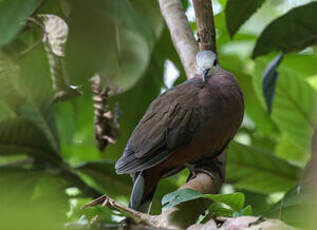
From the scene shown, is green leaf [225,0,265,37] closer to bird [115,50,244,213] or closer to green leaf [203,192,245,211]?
bird [115,50,244,213]

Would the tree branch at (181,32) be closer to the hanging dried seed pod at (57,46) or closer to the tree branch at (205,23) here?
the tree branch at (205,23)

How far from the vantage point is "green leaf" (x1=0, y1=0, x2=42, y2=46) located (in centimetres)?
192

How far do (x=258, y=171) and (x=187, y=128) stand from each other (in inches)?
31.8

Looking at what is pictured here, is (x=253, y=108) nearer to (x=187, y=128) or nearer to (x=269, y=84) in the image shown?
(x=269, y=84)

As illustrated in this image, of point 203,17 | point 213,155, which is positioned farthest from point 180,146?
point 203,17

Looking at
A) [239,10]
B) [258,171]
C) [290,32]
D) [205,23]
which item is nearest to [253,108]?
[258,171]

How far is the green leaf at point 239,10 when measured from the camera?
2.38m

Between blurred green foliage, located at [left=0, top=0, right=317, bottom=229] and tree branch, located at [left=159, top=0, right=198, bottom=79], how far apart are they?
4.2 inches

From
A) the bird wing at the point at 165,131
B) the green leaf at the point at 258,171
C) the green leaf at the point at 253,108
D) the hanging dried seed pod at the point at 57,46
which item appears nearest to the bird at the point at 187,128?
the bird wing at the point at 165,131

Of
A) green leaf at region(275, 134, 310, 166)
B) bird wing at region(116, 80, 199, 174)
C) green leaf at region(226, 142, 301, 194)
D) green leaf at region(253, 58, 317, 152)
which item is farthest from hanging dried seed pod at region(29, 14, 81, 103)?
green leaf at region(275, 134, 310, 166)

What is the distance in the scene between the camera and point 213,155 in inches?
94.8

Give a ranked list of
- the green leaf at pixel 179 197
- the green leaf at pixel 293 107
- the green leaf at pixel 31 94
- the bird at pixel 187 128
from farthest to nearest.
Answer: the green leaf at pixel 293 107 < the bird at pixel 187 128 < the green leaf at pixel 31 94 < the green leaf at pixel 179 197

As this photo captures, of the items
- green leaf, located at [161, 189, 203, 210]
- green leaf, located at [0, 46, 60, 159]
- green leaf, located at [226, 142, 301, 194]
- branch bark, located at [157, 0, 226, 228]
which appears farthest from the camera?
green leaf, located at [226, 142, 301, 194]

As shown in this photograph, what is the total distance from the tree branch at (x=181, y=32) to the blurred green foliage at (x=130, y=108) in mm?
105
